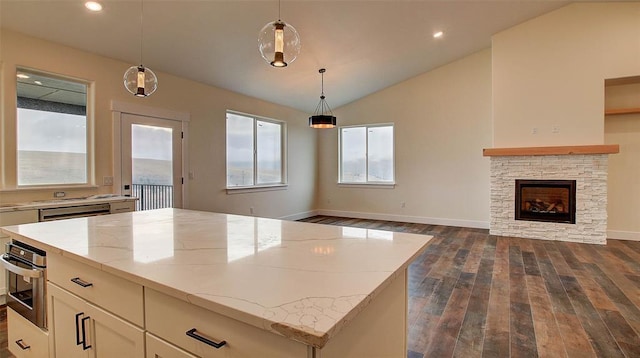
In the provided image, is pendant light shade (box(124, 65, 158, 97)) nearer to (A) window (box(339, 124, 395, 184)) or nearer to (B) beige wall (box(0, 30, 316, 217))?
(B) beige wall (box(0, 30, 316, 217))

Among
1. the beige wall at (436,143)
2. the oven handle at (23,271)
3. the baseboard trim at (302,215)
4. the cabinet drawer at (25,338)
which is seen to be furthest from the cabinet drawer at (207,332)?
the beige wall at (436,143)

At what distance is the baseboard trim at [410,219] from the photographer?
632 centimetres

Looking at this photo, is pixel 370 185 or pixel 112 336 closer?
pixel 112 336

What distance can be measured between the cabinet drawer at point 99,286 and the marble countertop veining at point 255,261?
6 centimetres

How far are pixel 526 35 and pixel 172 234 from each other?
629 centimetres

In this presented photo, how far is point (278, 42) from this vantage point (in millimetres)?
1918

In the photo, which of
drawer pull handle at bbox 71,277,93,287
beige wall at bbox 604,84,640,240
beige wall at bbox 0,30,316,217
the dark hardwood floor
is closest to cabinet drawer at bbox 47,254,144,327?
A: drawer pull handle at bbox 71,277,93,287

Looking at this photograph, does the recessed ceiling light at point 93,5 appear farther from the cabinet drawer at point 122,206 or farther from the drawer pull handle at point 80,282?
the drawer pull handle at point 80,282

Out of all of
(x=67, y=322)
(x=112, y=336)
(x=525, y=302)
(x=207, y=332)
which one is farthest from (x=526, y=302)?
(x=67, y=322)

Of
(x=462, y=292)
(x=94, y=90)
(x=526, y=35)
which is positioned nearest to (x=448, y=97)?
(x=526, y=35)

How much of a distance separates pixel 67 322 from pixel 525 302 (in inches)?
134

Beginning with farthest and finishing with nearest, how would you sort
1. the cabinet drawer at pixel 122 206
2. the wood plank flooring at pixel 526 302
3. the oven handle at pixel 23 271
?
the cabinet drawer at pixel 122 206
the wood plank flooring at pixel 526 302
the oven handle at pixel 23 271

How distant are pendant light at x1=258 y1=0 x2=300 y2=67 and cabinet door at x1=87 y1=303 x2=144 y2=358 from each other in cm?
160

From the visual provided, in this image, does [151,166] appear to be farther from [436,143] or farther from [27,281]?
[436,143]
